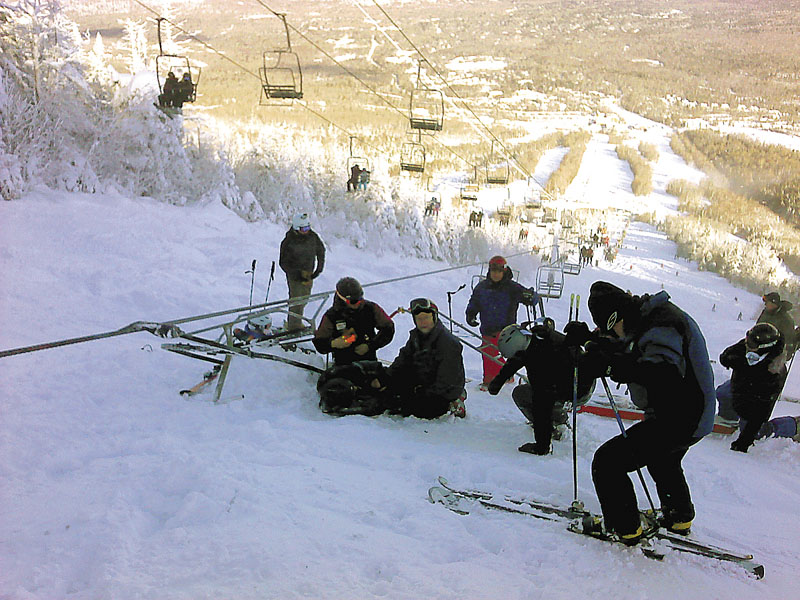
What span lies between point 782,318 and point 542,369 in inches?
146

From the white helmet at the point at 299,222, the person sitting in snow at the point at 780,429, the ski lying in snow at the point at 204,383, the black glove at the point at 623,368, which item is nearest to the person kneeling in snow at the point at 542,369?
the black glove at the point at 623,368

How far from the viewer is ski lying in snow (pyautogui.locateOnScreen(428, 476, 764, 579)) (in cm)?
304

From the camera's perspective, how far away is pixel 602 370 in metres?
3.08

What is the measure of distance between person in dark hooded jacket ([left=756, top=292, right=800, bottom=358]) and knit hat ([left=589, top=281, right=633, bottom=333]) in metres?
4.08

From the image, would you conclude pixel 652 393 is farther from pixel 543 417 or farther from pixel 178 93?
pixel 178 93

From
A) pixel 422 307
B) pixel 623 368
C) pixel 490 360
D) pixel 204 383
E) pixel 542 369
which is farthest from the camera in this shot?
pixel 490 360

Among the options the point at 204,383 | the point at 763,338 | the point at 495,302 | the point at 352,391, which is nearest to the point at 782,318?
the point at 763,338

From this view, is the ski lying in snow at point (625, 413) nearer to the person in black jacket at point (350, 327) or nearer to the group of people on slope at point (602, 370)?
the group of people on slope at point (602, 370)

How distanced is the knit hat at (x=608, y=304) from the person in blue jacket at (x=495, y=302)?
3222mm

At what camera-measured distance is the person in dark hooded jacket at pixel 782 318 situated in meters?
6.11

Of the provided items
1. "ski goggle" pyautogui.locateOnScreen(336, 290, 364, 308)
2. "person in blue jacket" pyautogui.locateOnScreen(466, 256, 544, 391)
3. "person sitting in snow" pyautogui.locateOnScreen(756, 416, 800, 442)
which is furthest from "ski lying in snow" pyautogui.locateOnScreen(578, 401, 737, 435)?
"ski goggle" pyautogui.locateOnScreen(336, 290, 364, 308)

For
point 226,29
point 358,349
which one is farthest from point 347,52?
point 358,349

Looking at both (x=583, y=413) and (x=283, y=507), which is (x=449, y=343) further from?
(x=283, y=507)

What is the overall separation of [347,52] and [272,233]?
438 feet
